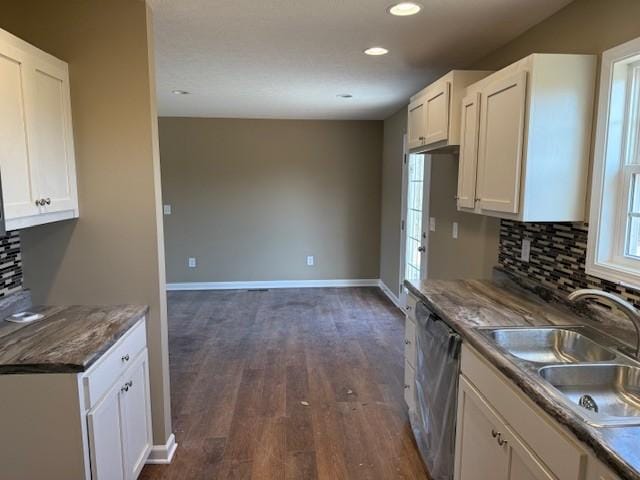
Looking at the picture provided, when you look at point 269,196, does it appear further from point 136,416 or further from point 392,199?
point 136,416

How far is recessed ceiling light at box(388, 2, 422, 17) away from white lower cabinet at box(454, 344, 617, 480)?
1.57m

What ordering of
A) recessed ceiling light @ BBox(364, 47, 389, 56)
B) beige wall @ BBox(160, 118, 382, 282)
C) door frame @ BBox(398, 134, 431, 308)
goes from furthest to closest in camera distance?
1. beige wall @ BBox(160, 118, 382, 282)
2. door frame @ BBox(398, 134, 431, 308)
3. recessed ceiling light @ BBox(364, 47, 389, 56)

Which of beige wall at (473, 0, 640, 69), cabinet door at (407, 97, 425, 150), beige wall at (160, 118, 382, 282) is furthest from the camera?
beige wall at (160, 118, 382, 282)

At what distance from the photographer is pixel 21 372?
1.49 m

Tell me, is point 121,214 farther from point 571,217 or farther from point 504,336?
point 571,217

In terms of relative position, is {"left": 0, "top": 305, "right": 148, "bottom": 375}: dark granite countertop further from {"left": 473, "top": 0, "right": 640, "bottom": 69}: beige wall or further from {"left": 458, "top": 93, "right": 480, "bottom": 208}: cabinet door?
{"left": 473, "top": 0, "right": 640, "bottom": 69}: beige wall

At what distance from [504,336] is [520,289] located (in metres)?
0.73

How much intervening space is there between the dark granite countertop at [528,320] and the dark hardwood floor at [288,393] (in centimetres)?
90

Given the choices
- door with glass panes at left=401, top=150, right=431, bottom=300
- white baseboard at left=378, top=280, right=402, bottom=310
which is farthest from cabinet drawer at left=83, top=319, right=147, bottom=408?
white baseboard at left=378, top=280, right=402, bottom=310

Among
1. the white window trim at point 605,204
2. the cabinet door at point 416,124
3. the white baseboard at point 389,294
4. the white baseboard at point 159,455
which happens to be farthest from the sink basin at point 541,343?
the white baseboard at point 389,294

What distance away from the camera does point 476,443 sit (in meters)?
1.65

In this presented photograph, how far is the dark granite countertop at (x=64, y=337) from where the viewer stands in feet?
4.90

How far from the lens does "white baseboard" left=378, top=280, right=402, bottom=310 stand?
5.12m

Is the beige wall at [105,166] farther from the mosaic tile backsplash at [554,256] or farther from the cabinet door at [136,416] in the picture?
the mosaic tile backsplash at [554,256]
